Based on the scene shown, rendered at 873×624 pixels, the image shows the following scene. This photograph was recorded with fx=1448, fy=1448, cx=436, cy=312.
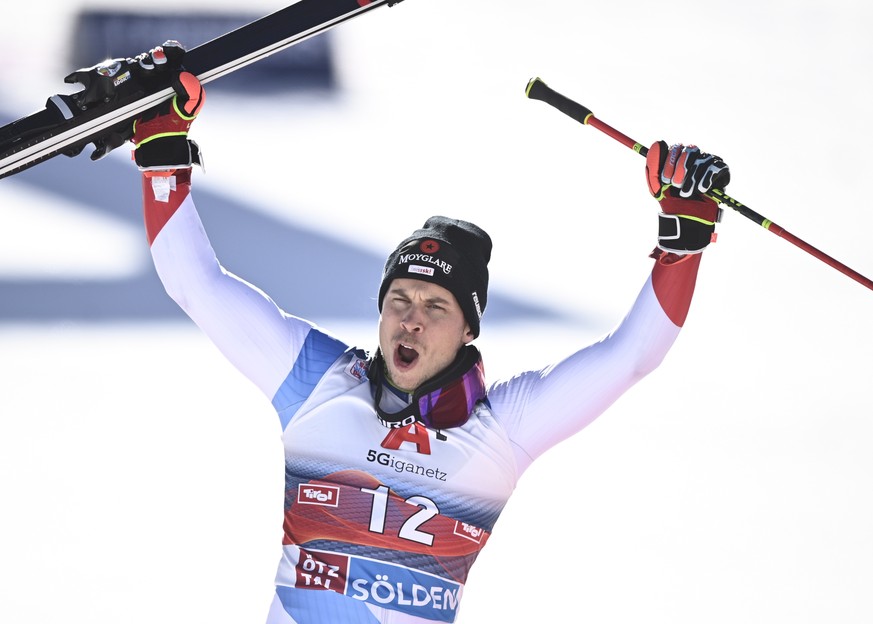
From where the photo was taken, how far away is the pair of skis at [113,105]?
3.12 m

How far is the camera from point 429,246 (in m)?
3.21

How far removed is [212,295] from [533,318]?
95.4 inches

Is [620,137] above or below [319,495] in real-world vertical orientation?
above

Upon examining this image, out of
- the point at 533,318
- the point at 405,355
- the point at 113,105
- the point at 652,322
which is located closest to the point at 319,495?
the point at 405,355

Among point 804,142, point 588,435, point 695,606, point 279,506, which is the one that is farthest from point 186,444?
point 804,142

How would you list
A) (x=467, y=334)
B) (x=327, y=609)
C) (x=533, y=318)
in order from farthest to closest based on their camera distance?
(x=533, y=318) < (x=467, y=334) < (x=327, y=609)

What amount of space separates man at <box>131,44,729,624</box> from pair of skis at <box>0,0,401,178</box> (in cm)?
7

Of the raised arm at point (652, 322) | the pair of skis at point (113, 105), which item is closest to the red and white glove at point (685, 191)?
the raised arm at point (652, 322)

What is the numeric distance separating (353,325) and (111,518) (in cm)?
130

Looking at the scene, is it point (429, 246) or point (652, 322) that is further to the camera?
point (429, 246)

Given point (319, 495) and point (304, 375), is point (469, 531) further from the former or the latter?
point (304, 375)

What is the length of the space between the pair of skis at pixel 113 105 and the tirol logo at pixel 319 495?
2.88 ft

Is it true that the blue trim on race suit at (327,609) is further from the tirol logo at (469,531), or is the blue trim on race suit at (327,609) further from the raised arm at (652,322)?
the raised arm at (652,322)

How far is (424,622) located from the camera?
306cm
